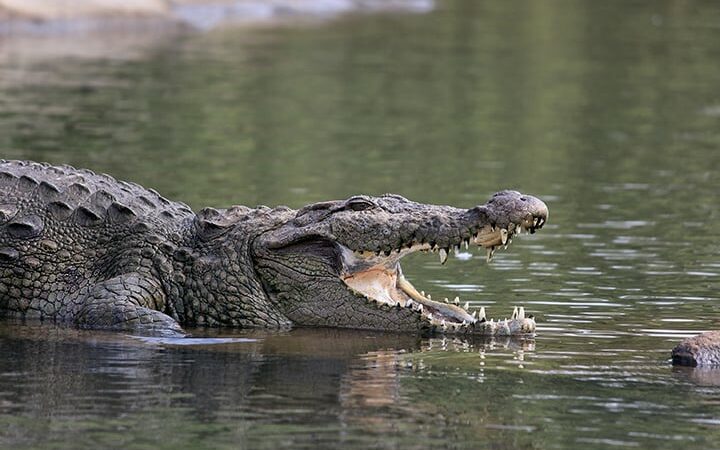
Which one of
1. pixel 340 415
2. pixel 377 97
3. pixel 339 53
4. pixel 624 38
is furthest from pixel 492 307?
pixel 624 38

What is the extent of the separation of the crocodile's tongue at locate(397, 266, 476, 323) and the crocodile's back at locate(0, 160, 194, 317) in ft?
4.87

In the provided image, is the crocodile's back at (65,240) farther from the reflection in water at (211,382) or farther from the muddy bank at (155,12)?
the muddy bank at (155,12)

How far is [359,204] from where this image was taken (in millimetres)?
9734

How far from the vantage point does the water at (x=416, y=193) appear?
7.41 m

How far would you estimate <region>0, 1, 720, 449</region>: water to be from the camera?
741 cm

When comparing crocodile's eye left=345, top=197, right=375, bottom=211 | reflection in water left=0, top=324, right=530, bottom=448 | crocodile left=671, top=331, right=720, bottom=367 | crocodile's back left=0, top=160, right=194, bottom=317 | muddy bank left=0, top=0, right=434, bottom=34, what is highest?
muddy bank left=0, top=0, right=434, bottom=34

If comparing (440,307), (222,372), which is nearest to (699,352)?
(440,307)

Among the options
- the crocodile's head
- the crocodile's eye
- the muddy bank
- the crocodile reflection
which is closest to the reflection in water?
the crocodile reflection

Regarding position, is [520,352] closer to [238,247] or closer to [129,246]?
[238,247]

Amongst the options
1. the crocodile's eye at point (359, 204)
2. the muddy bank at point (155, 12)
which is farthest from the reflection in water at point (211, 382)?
the muddy bank at point (155, 12)

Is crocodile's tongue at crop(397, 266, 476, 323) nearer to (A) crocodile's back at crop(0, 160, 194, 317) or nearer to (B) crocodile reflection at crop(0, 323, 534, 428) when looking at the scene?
(B) crocodile reflection at crop(0, 323, 534, 428)

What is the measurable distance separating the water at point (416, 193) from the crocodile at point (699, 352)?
171 mm

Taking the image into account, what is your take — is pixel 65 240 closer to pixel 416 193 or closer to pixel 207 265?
pixel 207 265

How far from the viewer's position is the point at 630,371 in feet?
27.9
